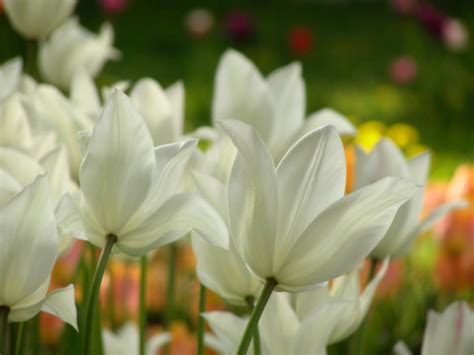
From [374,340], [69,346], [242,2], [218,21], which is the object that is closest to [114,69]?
[218,21]

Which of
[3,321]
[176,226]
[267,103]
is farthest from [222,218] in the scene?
[267,103]

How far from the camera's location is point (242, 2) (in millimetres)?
6852

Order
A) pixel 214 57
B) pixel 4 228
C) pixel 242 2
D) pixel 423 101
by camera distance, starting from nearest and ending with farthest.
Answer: pixel 4 228
pixel 423 101
pixel 214 57
pixel 242 2

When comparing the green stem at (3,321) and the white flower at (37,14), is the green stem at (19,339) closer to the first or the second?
the green stem at (3,321)

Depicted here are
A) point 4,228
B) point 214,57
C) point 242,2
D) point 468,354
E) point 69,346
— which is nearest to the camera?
point 4,228

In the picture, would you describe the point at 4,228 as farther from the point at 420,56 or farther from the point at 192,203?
the point at 420,56

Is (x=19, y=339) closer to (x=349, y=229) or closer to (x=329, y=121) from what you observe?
(x=349, y=229)

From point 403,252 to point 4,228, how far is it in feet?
1.15

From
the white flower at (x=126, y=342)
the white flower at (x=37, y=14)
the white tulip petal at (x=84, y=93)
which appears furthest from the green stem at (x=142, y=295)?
→ the white flower at (x=37, y=14)

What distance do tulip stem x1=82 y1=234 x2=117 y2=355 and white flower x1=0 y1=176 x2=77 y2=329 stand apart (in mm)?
27

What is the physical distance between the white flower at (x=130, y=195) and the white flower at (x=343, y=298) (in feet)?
0.39

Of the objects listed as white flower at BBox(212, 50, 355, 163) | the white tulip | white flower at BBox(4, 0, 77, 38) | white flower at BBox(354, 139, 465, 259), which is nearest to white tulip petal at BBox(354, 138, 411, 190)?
white flower at BBox(354, 139, 465, 259)

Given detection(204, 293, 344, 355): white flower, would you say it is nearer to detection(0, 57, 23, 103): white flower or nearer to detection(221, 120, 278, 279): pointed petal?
detection(221, 120, 278, 279): pointed petal

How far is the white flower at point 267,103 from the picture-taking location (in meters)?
0.82
